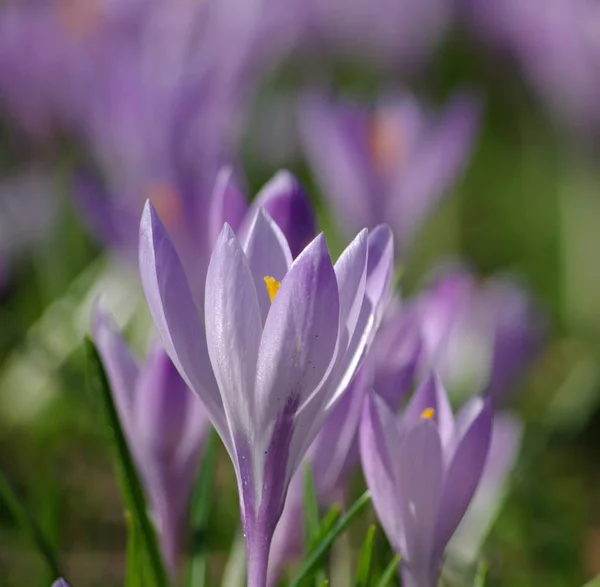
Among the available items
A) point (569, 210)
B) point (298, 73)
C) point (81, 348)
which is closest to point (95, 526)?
point (81, 348)

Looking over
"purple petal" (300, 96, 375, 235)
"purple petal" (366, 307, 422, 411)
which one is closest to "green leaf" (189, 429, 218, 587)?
"purple petal" (366, 307, 422, 411)

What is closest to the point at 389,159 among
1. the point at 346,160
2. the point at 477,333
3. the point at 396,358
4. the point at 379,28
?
the point at 346,160

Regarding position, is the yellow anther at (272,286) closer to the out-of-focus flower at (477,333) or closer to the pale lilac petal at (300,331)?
the pale lilac petal at (300,331)

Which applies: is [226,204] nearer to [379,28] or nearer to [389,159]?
[389,159]

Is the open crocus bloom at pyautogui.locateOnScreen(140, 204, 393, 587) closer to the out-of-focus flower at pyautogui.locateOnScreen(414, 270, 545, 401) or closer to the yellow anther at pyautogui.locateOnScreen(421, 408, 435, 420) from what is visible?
the yellow anther at pyautogui.locateOnScreen(421, 408, 435, 420)

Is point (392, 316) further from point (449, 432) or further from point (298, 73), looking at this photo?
point (298, 73)

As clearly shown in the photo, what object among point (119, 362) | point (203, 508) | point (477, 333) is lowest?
point (477, 333)
